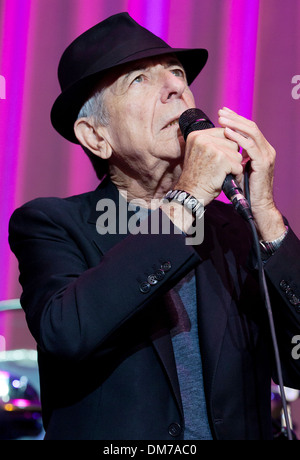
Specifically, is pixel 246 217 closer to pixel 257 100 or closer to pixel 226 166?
pixel 226 166

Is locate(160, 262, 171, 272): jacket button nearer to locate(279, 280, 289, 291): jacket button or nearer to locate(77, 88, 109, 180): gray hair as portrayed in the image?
locate(279, 280, 289, 291): jacket button

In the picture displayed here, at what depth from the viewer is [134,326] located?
1192 millimetres

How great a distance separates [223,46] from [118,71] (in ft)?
3.45

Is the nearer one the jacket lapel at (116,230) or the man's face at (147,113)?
the jacket lapel at (116,230)

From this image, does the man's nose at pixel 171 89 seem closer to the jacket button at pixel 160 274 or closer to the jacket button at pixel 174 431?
the jacket button at pixel 160 274

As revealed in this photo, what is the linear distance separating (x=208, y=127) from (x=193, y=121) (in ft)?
0.13

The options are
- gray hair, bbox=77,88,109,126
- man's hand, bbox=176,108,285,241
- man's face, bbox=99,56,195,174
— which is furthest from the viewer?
gray hair, bbox=77,88,109,126

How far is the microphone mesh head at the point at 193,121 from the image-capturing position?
1.22 meters

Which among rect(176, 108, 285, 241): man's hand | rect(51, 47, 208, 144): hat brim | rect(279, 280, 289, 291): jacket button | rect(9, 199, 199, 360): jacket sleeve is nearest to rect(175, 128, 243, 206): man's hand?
rect(176, 108, 285, 241): man's hand

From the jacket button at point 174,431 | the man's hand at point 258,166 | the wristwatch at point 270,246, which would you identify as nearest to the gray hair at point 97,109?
the man's hand at point 258,166

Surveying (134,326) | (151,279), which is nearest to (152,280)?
(151,279)

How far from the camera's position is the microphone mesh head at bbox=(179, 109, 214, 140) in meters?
Answer: 1.22

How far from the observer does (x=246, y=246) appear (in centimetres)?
142

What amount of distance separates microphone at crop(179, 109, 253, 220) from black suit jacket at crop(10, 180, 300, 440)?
0.12 metres
